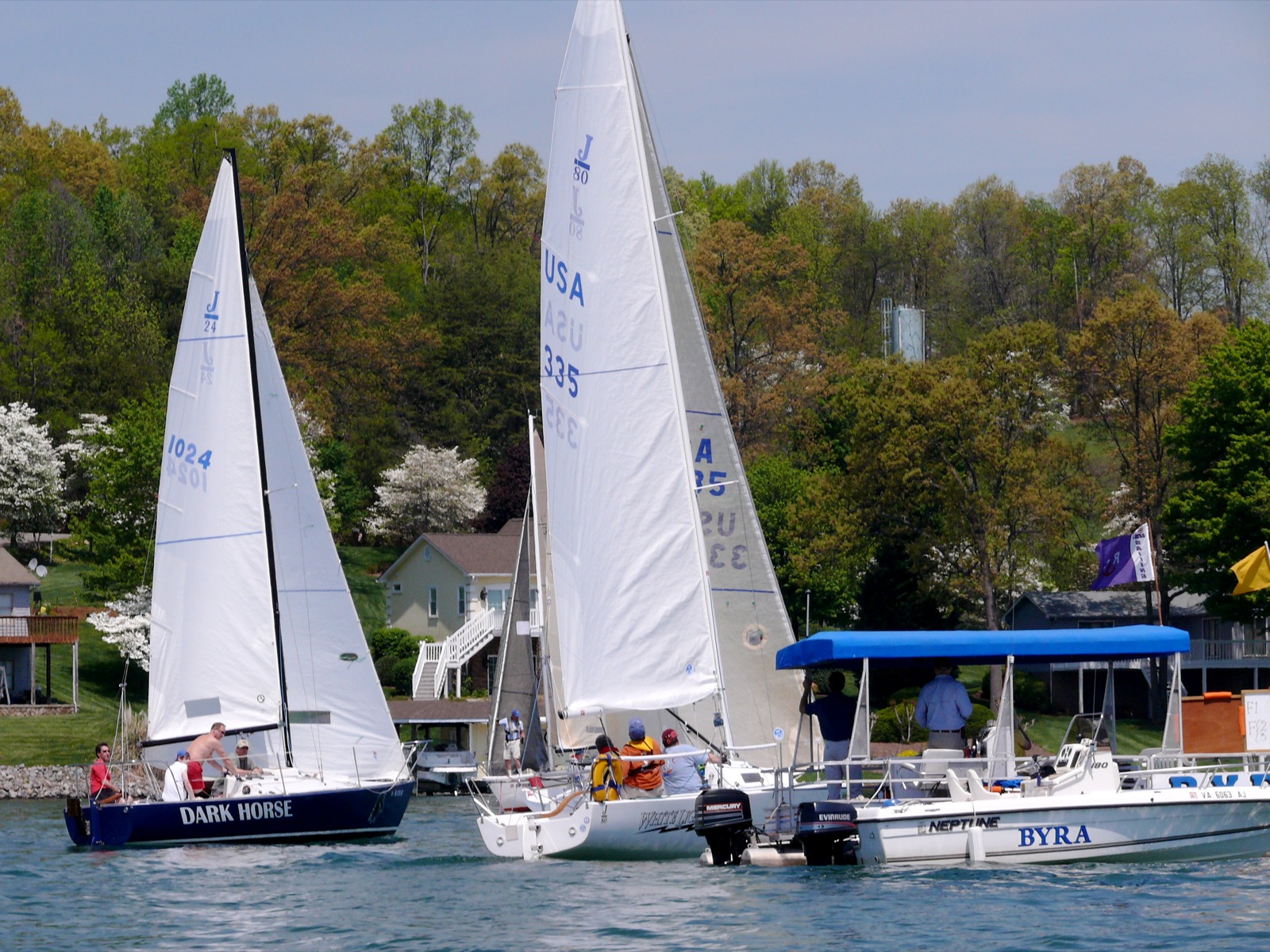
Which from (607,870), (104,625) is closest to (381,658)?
(104,625)

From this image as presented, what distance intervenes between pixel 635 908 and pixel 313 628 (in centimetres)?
1455

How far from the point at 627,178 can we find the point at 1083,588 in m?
49.6

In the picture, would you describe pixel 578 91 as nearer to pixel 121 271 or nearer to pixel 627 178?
pixel 627 178

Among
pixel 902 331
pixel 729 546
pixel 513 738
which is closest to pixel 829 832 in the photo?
pixel 729 546

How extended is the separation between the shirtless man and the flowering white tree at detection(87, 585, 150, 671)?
3034cm

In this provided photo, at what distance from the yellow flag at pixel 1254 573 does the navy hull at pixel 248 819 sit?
15.7m

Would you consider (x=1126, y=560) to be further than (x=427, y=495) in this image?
No

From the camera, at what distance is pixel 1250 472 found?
57.8m

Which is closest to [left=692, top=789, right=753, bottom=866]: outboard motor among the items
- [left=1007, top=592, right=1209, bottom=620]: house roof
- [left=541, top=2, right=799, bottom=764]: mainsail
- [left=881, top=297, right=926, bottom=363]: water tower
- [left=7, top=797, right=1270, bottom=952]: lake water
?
[left=7, top=797, right=1270, bottom=952]: lake water

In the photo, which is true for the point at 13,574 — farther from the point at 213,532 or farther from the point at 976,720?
the point at 976,720

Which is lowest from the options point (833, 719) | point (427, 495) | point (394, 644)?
point (833, 719)

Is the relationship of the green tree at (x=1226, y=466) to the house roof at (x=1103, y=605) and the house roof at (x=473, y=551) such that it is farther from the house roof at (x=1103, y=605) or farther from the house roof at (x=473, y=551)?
the house roof at (x=473, y=551)

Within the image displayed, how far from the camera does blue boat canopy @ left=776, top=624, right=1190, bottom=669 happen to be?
2262 centimetres

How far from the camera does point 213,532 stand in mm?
34156
